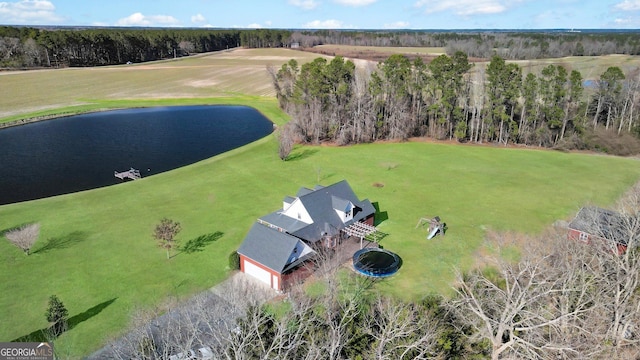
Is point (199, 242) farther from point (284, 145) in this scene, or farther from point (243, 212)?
point (284, 145)

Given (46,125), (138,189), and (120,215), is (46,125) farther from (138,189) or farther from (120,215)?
(120,215)

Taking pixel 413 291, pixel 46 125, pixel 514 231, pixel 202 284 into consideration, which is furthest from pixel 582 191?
pixel 46 125

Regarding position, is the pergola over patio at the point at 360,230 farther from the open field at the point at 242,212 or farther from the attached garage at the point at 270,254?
the attached garage at the point at 270,254

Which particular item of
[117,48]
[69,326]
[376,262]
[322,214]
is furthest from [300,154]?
[117,48]

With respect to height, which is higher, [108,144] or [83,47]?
[83,47]

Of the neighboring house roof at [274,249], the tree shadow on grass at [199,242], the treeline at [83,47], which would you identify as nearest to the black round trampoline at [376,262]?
the neighboring house roof at [274,249]

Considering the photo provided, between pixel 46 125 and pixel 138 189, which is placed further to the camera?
pixel 46 125
